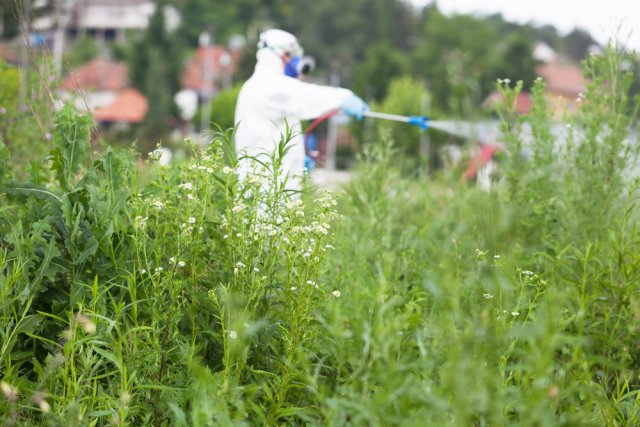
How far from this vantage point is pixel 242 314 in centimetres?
245

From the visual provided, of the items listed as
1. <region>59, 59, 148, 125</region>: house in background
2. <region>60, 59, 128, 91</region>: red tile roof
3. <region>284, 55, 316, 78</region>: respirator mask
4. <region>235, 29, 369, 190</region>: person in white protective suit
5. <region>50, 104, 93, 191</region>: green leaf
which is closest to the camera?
<region>50, 104, 93, 191</region>: green leaf

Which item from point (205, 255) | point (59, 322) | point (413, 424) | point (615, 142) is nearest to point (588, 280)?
point (615, 142)

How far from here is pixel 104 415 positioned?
2.92m

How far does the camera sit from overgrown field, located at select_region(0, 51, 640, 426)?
2436 millimetres

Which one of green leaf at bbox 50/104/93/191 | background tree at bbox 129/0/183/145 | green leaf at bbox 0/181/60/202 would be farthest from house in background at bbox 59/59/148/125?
green leaf at bbox 0/181/60/202

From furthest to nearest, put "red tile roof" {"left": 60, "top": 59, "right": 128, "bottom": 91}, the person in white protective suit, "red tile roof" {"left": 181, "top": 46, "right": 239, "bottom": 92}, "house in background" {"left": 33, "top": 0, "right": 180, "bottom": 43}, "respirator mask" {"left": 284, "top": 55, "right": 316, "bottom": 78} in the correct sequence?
"house in background" {"left": 33, "top": 0, "right": 180, "bottom": 43}
"red tile roof" {"left": 181, "top": 46, "right": 239, "bottom": 92}
"red tile roof" {"left": 60, "top": 59, "right": 128, "bottom": 91}
"respirator mask" {"left": 284, "top": 55, "right": 316, "bottom": 78}
the person in white protective suit

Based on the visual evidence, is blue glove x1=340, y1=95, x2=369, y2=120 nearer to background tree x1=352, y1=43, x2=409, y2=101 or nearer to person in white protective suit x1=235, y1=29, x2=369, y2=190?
person in white protective suit x1=235, y1=29, x2=369, y2=190

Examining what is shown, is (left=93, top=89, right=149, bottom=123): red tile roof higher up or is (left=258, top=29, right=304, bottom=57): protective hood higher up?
(left=258, top=29, right=304, bottom=57): protective hood

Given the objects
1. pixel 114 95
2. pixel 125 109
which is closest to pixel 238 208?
pixel 125 109

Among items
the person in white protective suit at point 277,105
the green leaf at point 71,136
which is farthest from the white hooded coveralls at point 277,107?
the green leaf at point 71,136

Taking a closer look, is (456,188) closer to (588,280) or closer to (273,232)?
(588,280)

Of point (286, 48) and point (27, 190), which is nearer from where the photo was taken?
point (27, 190)

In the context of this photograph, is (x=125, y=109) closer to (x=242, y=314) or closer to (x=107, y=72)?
(x=107, y=72)

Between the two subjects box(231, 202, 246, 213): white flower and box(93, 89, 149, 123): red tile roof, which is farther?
box(93, 89, 149, 123): red tile roof
